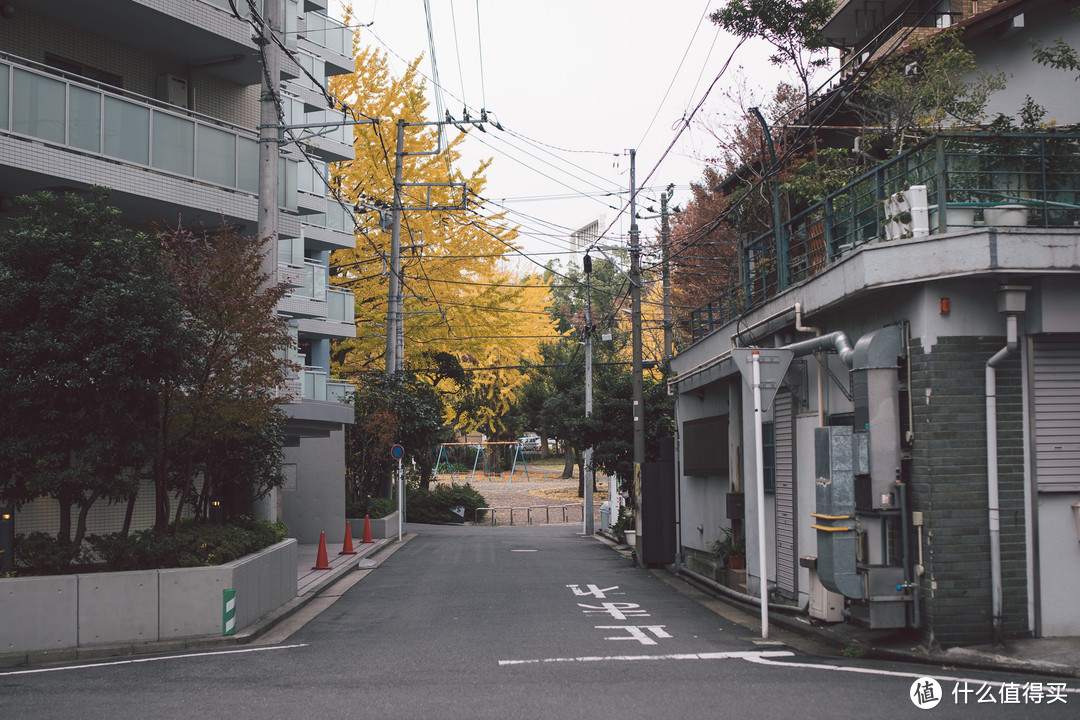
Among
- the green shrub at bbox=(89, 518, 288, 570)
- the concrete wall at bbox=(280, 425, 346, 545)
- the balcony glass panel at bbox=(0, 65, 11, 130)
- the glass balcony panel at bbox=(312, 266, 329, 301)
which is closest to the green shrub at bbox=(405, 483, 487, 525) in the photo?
the concrete wall at bbox=(280, 425, 346, 545)

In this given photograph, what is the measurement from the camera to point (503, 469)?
66688mm

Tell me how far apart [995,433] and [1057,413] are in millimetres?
697

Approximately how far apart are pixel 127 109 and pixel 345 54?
15.2m

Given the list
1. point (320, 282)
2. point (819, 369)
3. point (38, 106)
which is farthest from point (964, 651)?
point (320, 282)

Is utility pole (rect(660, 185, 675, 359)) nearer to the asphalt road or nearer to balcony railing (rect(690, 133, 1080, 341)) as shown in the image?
the asphalt road

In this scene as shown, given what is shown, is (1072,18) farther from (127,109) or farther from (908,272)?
(127,109)

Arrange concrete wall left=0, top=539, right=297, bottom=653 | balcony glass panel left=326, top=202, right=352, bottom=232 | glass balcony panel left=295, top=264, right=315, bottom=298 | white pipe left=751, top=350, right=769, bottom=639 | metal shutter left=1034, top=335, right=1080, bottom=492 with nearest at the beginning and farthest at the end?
metal shutter left=1034, top=335, right=1080, bottom=492, concrete wall left=0, top=539, right=297, bottom=653, white pipe left=751, top=350, right=769, bottom=639, glass balcony panel left=295, top=264, right=315, bottom=298, balcony glass panel left=326, top=202, right=352, bottom=232

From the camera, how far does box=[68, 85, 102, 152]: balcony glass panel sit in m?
15.5

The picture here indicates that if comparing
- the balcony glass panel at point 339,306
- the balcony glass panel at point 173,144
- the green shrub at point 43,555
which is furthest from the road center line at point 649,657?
the balcony glass panel at point 339,306

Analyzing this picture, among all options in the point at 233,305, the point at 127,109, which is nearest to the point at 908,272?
the point at 233,305

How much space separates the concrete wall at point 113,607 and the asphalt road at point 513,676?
1.88ft

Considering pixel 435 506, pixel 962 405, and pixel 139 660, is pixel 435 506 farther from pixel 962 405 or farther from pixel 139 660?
pixel 962 405

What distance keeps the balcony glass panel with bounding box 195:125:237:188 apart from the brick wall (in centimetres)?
1317

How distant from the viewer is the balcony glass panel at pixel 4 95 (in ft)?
47.9
